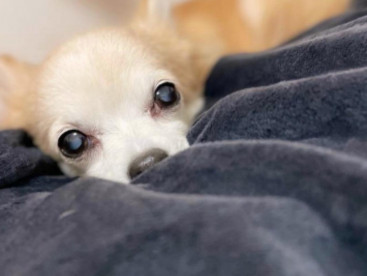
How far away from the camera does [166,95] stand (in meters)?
1.08

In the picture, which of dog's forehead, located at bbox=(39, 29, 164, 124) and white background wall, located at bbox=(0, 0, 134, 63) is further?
white background wall, located at bbox=(0, 0, 134, 63)

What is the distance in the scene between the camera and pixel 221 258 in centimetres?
49

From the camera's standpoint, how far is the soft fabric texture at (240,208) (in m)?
0.50

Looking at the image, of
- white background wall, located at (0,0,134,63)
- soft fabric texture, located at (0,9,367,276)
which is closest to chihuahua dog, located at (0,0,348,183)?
white background wall, located at (0,0,134,63)

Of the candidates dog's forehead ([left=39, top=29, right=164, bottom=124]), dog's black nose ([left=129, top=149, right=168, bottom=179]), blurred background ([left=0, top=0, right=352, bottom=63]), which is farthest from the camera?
blurred background ([left=0, top=0, right=352, bottom=63])

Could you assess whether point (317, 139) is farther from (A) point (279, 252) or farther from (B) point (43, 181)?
(B) point (43, 181)

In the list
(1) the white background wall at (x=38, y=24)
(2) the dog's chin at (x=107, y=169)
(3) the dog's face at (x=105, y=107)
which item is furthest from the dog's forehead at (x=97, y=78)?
(1) the white background wall at (x=38, y=24)

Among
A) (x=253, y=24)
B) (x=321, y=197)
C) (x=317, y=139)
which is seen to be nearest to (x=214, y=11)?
(x=253, y=24)

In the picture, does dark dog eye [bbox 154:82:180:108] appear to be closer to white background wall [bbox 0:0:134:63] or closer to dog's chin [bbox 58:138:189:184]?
dog's chin [bbox 58:138:189:184]

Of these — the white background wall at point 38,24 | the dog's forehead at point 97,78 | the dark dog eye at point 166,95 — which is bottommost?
the dark dog eye at point 166,95

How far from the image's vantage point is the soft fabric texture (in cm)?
50

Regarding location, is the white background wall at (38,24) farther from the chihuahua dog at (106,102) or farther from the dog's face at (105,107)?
the dog's face at (105,107)

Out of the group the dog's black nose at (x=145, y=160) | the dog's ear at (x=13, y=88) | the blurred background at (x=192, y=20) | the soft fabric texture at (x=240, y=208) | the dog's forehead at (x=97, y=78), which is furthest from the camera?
the blurred background at (x=192, y=20)

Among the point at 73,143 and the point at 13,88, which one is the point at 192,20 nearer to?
the point at 13,88
